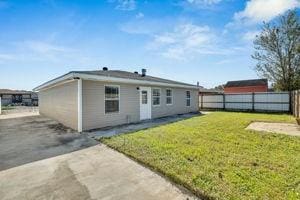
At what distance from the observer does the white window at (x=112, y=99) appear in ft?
31.7

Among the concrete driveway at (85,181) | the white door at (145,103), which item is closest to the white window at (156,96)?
the white door at (145,103)

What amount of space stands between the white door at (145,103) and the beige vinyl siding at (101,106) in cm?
60

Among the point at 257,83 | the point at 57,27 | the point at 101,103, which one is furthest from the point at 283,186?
the point at 257,83

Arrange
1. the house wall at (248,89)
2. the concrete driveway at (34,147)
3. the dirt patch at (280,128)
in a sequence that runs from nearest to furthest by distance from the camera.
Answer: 1. the concrete driveway at (34,147)
2. the dirt patch at (280,128)
3. the house wall at (248,89)

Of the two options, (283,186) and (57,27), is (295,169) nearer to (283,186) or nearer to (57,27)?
(283,186)

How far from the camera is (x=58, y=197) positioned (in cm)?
311

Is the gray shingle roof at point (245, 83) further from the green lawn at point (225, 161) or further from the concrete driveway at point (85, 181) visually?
the concrete driveway at point (85, 181)

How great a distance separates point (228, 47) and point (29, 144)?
12.2m

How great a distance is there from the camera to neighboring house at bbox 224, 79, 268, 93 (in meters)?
35.3

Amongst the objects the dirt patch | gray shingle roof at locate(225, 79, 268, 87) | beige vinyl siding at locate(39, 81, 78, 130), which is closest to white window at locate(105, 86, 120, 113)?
beige vinyl siding at locate(39, 81, 78, 130)

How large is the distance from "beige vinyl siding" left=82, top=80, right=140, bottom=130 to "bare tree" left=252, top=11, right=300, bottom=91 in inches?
637

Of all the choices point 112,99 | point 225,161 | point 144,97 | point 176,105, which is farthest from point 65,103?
point 225,161

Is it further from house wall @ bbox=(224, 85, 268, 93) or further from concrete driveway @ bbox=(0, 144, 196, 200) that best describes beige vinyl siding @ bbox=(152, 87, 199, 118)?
house wall @ bbox=(224, 85, 268, 93)

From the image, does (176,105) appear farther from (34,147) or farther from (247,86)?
(247,86)
